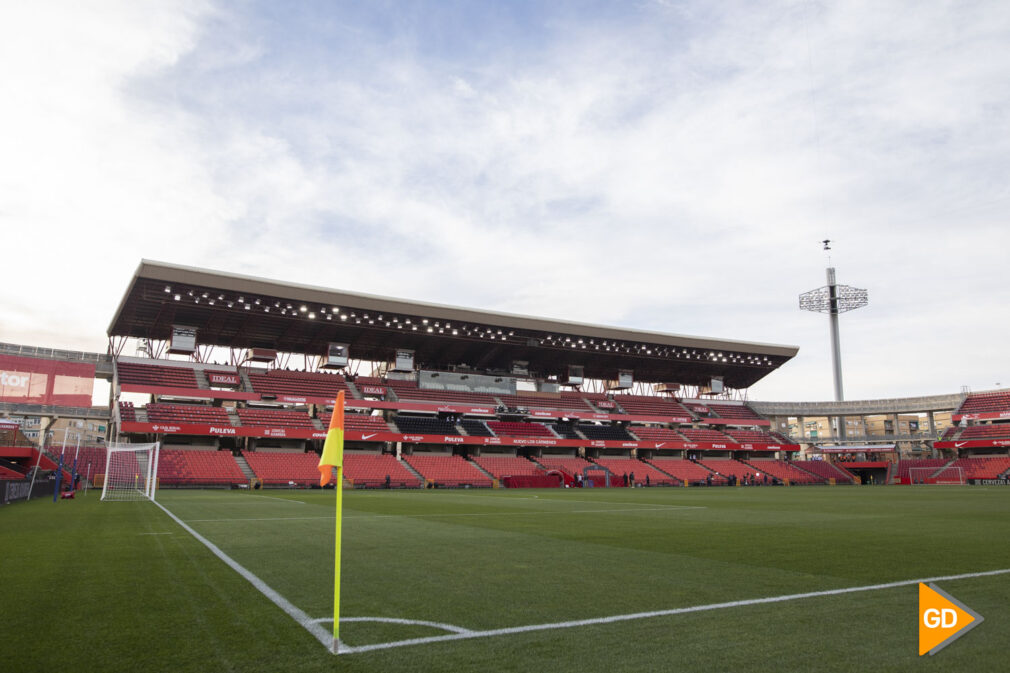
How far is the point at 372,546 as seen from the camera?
1124 cm

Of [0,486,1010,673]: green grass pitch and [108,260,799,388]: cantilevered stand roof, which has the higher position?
[108,260,799,388]: cantilevered stand roof

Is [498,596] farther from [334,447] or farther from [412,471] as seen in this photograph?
[412,471]

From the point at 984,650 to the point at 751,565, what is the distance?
4.37 metres

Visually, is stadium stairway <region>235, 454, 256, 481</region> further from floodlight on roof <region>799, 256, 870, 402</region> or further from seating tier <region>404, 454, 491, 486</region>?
floodlight on roof <region>799, 256, 870, 402</region>

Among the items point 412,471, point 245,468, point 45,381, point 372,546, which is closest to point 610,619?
point 372,546

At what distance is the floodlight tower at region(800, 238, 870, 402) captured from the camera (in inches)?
3196

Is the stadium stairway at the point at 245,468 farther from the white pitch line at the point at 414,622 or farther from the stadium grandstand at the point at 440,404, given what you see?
the white pitch line at the point at 414,622

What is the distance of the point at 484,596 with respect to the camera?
6852 mm

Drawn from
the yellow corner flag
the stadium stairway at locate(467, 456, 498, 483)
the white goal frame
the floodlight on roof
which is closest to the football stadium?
the yellow corner flag

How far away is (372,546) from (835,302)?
84845 mm

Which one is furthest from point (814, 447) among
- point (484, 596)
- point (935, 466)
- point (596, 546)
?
point (484, 596)

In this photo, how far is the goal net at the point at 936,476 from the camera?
61.0 m

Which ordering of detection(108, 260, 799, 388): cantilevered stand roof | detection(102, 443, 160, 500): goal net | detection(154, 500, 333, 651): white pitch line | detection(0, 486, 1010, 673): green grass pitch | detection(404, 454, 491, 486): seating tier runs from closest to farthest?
detection(0, 486, 1010, 673): green grass pitch, detection(154, 500, 333, 651): white pitch line, detection(102, 443, 160, 500): goal net, detection(108, 260, 799, 388): cantilevered stand roof, detection(404, 454, 491, 486): seating tier

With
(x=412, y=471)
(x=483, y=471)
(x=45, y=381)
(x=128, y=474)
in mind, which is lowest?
(x=483, y=471)
